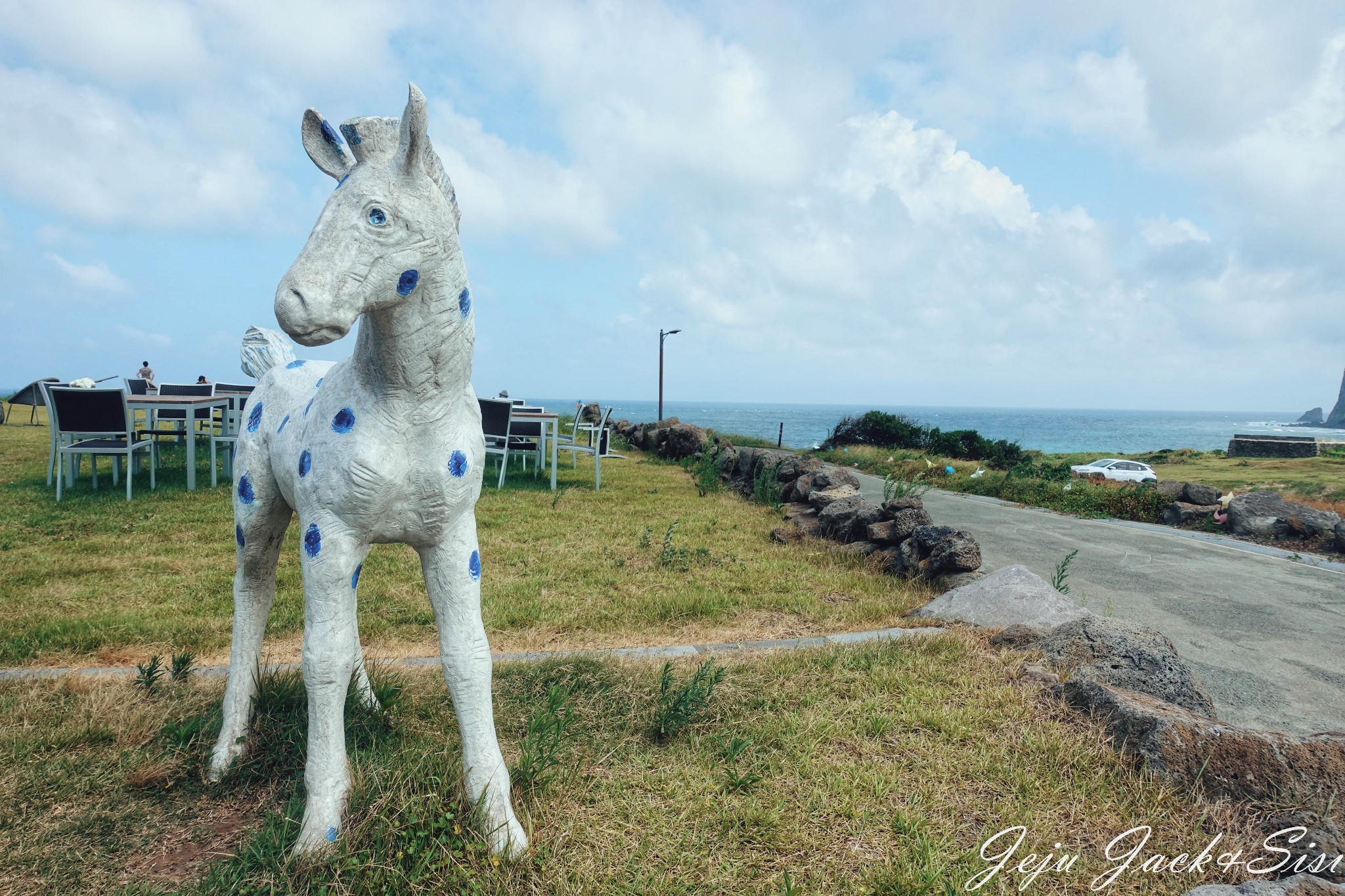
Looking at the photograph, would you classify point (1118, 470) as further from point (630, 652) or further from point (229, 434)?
point (229, 434)

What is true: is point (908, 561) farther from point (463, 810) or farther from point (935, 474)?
point (935, 474)

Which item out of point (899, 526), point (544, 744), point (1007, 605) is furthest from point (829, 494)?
point (544, 744)

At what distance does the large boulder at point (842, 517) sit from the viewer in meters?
6.52

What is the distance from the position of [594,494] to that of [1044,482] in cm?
657

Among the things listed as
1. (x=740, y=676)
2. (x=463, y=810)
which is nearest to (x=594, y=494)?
(x=740, y=676)

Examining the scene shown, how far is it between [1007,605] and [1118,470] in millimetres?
14416

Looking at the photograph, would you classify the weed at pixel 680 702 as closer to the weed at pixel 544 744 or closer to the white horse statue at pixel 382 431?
the weed at pixel 544 744

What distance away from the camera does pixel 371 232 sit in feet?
5.85

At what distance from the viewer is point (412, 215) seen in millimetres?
1833

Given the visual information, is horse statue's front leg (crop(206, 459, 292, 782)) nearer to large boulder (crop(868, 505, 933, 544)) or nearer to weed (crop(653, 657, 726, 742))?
weed (crop(653, 657, 726, 742))

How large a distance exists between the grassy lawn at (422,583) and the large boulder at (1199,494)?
5.04m

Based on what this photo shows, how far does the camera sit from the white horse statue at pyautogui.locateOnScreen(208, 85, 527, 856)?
1771mm

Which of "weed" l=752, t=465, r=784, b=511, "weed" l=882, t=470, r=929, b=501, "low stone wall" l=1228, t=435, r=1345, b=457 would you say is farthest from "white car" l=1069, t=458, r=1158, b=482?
"weed" l=752, t=465, r=784, b=511

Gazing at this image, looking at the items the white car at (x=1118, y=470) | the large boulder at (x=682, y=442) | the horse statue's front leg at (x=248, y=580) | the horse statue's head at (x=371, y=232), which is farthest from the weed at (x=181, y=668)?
the white car at (x=1118, y=470)
